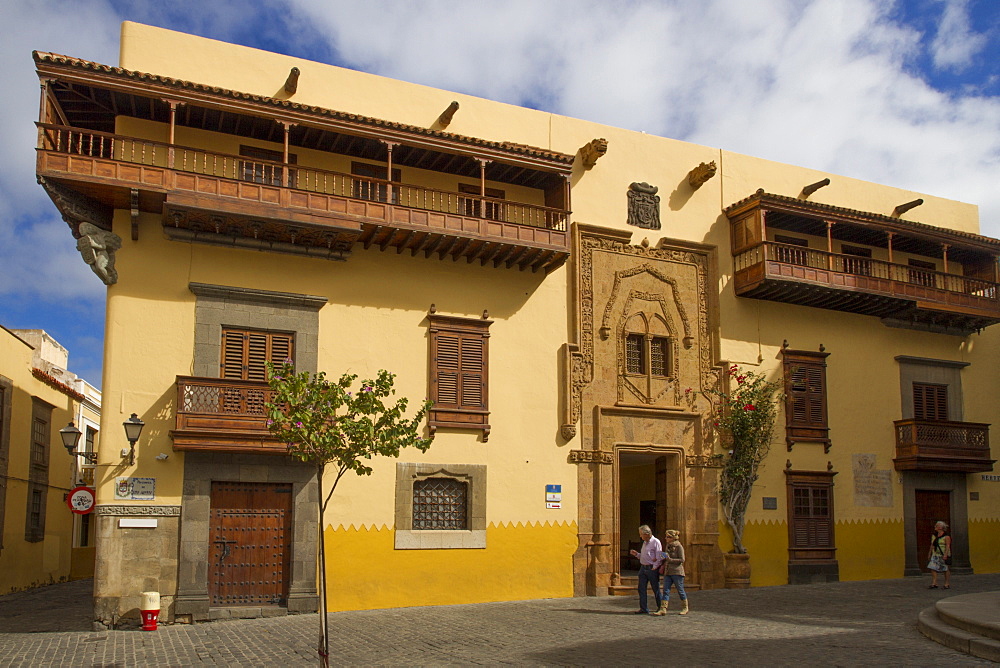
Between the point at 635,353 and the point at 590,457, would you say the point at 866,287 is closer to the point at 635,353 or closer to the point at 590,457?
the point at 635,353

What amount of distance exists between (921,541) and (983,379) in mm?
5150

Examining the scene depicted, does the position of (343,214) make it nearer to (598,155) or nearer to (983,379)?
(598,155)

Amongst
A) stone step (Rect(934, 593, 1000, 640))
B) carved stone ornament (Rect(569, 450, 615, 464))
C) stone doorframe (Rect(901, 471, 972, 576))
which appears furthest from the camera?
stone doorframe (Rect(901, 471, 972, 576))

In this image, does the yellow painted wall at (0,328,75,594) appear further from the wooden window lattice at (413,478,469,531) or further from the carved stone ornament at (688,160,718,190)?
the carved stone ornament at (688,160,718,190)

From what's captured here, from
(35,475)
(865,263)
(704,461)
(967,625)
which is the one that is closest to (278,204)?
(704,461)

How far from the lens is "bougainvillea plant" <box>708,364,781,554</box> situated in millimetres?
21688

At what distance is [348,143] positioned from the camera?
18.9m

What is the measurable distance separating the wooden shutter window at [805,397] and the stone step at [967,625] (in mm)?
7482

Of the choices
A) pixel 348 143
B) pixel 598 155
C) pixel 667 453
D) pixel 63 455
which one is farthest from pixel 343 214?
pixel 63 455

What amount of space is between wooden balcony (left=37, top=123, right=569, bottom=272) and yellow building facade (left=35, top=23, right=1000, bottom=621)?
66 millimetres

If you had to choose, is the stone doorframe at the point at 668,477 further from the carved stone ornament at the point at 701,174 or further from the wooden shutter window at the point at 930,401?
the wooden shutter window at the point at 930,401

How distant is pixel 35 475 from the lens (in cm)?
2591

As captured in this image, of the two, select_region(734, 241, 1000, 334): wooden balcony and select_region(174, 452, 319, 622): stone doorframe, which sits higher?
select_region(734, 241, 1000, 334): wooden balcony

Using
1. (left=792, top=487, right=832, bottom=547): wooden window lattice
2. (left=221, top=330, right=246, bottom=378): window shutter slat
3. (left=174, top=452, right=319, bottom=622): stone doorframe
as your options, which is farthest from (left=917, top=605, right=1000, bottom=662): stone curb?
(left=221, top=330, right=246, bottom=378): window shutter slat
